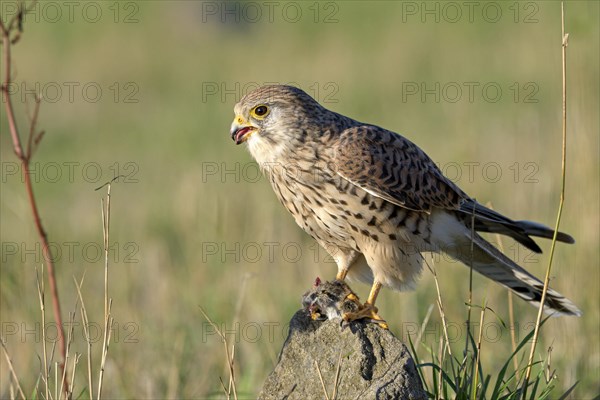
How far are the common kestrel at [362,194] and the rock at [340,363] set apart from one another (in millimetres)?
370

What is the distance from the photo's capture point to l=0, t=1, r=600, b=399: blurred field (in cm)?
662

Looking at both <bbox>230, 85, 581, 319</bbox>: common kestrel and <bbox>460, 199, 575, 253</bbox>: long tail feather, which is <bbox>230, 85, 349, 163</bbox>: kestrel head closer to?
<bbox>230, 85, 581, 319</bbox>: common kestrel

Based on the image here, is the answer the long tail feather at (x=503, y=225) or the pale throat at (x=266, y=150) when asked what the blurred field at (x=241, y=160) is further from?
the pale throat at (x=266, y=150)

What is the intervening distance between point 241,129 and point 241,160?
336 inches

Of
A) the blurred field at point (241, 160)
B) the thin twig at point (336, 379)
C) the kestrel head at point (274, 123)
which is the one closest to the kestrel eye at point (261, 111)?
the kestrel head at point (274, 123)

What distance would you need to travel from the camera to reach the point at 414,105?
17.0 meters

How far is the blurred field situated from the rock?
4.34 feet

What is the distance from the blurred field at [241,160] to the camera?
6617mm

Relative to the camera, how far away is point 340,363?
3.88 meters

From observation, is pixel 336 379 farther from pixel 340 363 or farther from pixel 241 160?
pixel 241 160

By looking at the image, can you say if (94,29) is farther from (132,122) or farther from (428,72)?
(428,72)

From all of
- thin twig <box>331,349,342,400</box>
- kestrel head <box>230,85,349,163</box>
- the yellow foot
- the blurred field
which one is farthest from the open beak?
thin twig <box>331,349,342,400</box>

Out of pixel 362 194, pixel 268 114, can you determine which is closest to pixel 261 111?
pixel 268 114

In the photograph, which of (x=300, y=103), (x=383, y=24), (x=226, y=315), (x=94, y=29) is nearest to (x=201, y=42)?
(x=94, y=29)
